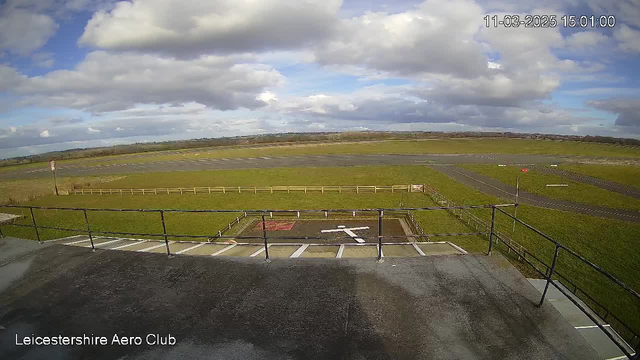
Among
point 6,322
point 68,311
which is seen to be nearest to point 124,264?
point 68,311

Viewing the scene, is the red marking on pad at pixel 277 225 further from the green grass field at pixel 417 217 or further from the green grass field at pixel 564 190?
the green grass field at pixel 564 190

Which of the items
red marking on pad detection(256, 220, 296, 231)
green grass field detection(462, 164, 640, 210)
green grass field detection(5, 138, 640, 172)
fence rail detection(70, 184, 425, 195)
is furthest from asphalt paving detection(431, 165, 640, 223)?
green grass field detection(5, 138, 640, 172)

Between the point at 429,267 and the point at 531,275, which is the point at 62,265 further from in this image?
the point at 531,275

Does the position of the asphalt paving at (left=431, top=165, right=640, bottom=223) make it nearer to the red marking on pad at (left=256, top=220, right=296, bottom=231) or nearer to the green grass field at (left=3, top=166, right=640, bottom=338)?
the green grass field at (left=3, top=166, right=640, bottom=338)

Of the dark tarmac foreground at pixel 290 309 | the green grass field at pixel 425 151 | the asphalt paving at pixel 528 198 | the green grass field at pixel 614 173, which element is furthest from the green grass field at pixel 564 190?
the green grass field at pixel 425 151

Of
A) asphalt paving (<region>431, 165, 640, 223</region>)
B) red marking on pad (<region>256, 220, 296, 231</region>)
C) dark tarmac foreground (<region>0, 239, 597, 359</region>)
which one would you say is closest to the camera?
dark tarmac foreground (<region>0, 239, 597, 359</region>)
